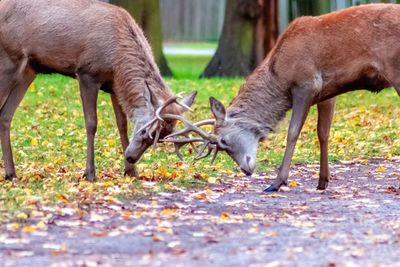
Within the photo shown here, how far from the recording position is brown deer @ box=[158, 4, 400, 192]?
1102 cm

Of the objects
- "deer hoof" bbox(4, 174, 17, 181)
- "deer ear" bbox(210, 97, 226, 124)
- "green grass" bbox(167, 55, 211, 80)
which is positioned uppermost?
"deer ear" bbox(210, 97, 226, 124)

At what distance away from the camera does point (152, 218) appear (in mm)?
9305

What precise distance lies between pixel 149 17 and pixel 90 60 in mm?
12694

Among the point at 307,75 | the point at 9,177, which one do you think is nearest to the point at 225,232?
the point at 307,75

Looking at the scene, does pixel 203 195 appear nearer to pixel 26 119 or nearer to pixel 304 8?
pixel 26 119

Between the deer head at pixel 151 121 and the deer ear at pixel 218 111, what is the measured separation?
23cm

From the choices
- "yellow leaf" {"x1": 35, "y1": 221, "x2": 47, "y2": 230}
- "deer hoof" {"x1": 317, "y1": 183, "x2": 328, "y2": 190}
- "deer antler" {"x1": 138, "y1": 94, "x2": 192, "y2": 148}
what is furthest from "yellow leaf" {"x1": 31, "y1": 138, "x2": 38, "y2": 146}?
"yellow leaf" {"x1": 35, "y1": 221, "x2": 47, "y2": 230}

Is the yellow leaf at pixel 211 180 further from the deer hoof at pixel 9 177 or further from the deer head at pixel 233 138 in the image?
Result: the deer hoof at pixel 9 177

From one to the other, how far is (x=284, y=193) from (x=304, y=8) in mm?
15043

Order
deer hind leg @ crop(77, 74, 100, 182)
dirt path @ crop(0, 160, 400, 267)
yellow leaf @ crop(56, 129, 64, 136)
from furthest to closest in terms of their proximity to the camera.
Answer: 1. yellow leaf @ crop(56, 129, 64, 136)
2. deer hind leg @ crop(77, 74, 100, 182)
3. dirt path @ crop(0, 160, 400, 267)

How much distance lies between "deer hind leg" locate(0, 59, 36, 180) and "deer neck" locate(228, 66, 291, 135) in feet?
7.46

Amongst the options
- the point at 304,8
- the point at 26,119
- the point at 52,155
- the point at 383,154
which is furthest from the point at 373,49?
the point at 304,8

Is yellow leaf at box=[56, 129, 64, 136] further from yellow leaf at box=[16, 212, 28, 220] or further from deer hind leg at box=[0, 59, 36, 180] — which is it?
yellow leaf at box=[16, 212, 28, 220]

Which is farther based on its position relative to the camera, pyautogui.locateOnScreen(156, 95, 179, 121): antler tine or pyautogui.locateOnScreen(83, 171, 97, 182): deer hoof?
pyautogui.locateOnScreen(83, 171, 97, 182): deer hoof
